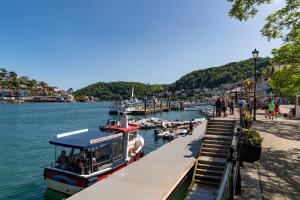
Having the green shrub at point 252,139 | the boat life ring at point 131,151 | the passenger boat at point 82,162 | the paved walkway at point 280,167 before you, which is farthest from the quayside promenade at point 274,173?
the boat life ring at point 131,151

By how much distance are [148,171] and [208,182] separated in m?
3.77

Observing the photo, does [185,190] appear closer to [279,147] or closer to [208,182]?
[208,182]

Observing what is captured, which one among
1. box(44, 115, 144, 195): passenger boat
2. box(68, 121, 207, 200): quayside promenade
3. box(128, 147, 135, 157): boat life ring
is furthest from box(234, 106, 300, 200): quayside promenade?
box(128, 147, 135, 157): boat life ring

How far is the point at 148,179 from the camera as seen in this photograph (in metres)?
14.0

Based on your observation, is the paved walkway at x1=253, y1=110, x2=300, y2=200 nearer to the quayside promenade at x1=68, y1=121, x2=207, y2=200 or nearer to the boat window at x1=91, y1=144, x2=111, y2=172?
the quayside promenade at x1=68, y1=121, x2=207, y2=200

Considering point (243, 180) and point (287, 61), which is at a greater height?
point (287, 61)

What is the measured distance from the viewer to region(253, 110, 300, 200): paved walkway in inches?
353

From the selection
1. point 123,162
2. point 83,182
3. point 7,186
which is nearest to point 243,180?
point 83,182

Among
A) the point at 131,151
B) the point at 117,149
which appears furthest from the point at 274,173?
the point at 131,151

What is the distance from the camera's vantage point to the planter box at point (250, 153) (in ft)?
37.1

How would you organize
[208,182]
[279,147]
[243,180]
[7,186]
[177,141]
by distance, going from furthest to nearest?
[177,141], [7,186], [208,182], [279,147], [243,180]

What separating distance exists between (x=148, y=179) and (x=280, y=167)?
6.25 meters

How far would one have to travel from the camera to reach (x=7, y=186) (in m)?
20.8

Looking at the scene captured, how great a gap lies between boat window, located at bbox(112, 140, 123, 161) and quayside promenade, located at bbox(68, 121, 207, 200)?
8.78 ft
